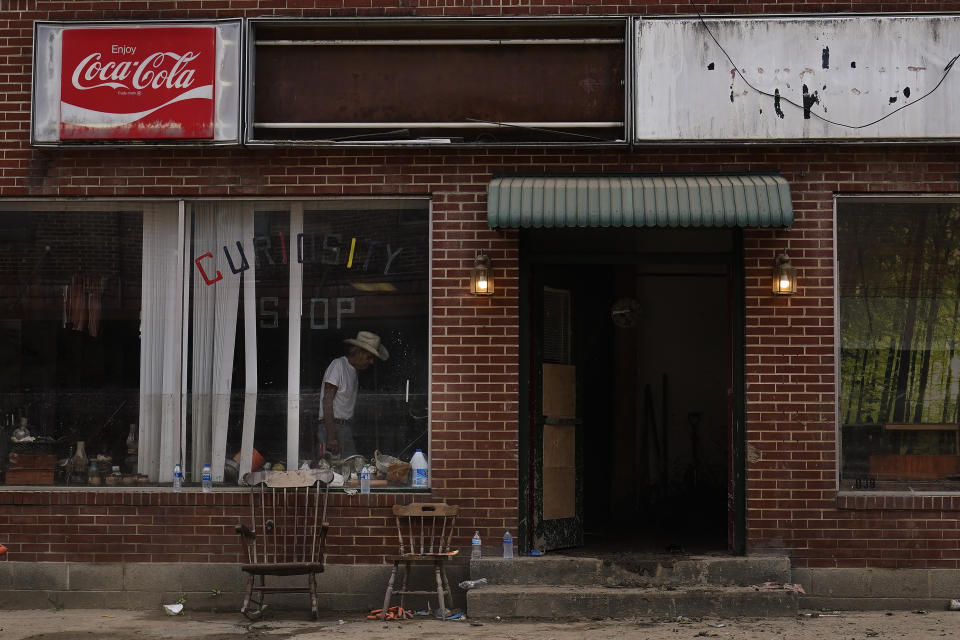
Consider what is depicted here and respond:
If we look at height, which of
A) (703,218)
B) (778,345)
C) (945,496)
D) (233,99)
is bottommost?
(945,496)

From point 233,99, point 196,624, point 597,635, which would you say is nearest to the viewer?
point 597,635

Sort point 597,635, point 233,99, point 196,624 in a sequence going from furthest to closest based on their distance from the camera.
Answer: point 233,99 → point 196,624 → point 597,635

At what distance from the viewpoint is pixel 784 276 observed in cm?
884

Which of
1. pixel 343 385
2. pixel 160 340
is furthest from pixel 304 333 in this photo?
pixel 160 340

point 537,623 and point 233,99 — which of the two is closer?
point 537,623

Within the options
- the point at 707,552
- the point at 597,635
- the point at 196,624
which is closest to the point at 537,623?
A: the point at 597,635

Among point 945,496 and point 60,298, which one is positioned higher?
point 60,298

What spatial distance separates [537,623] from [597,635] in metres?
0.60

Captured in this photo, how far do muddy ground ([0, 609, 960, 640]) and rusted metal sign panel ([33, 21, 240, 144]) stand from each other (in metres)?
3.75

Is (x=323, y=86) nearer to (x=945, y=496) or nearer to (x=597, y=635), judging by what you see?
(x=597, y=635)

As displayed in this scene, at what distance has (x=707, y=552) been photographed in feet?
30.6

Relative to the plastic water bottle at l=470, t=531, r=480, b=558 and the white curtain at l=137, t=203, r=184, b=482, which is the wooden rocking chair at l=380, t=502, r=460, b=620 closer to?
the plastic water bottle at l=470, t=531, r=480, b=558

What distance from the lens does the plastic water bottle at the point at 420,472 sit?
912 centimetres

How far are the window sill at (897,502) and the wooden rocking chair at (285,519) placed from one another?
4.06 metres
